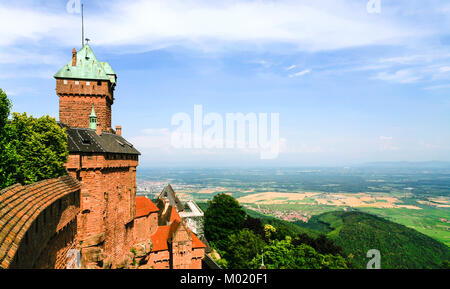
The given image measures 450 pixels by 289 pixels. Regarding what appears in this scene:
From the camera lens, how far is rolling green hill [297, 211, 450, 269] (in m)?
64.1

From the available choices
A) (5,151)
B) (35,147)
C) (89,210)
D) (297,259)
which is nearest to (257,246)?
(297,259)

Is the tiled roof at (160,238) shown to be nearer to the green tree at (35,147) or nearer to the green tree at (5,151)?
the green tree at (35,147)

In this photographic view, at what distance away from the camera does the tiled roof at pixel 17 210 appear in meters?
6.57

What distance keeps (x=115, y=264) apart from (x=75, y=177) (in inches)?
327

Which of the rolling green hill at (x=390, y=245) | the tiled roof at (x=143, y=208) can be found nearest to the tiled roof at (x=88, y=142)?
the tiled roof at (x=143, y=208)

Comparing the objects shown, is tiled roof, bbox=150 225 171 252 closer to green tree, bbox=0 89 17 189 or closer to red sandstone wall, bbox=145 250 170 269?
red sandstone wall, bbox=145 250 170 269

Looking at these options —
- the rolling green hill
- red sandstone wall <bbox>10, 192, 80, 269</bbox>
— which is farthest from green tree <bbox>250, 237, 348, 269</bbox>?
the rolling green hill

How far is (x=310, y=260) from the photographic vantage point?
108 ft

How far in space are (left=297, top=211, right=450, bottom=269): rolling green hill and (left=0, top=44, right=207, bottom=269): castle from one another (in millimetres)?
48937

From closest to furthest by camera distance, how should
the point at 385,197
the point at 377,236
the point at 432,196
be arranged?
the point at 377,236 < the point at 432,196 < the point at 385,197

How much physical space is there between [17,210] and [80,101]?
19215 millimetres

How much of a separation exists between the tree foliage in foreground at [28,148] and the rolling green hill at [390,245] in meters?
62.1
